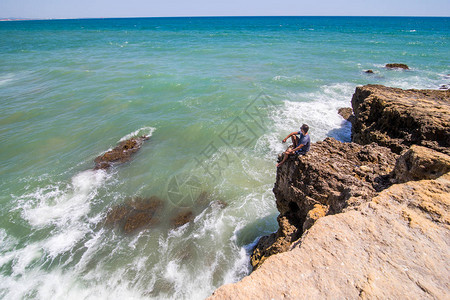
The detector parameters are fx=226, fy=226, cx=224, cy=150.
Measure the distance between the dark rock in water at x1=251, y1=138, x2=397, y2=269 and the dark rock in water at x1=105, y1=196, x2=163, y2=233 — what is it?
14.9 ft

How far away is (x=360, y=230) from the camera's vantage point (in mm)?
3895

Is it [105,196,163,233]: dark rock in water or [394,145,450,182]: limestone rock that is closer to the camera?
[394,145,450,182]: limestone rock

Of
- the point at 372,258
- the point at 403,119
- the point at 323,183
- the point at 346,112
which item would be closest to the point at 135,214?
the point at 323,183

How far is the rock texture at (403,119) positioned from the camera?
7.41m

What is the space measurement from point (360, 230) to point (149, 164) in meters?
10.5

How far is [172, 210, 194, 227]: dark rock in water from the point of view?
29.5ft

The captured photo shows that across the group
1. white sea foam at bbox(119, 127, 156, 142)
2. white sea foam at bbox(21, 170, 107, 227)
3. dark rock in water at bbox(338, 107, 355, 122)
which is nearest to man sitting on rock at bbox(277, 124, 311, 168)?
white sea foam at bbox(21, 170, 107, 227)

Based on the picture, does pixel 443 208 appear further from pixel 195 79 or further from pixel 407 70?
pixel 407 70

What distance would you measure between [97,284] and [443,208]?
897 centimetres

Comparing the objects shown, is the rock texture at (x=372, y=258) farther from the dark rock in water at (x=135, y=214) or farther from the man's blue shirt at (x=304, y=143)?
the dark rock in water at (x=135, y=214)

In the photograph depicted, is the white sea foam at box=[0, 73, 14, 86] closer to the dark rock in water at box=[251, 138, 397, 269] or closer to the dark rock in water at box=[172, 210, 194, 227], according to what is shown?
the dark rock in water at box=[172, 210, 194, 227]

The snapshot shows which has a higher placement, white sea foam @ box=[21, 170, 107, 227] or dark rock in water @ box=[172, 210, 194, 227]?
white sea foam @ box=[21, 170, 107, 227]

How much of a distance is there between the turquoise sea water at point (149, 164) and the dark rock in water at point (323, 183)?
80.7 inches

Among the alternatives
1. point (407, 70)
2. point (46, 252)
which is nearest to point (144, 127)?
point (46, 252)
